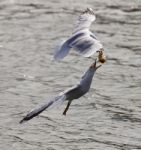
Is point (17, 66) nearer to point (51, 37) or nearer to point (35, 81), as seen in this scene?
point (35, 81)

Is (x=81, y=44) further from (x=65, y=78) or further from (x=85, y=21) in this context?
(x=65, y=78)

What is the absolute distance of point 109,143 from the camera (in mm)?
10711

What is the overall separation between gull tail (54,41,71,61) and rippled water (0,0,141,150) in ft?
10.8

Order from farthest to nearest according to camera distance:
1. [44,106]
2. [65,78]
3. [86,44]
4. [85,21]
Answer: [65,78], [85,21], [86,44], [44,106]

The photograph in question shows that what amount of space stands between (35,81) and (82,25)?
205 inches

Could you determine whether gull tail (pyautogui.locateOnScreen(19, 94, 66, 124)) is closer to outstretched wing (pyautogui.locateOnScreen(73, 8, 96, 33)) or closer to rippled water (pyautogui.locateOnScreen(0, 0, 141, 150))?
outstretched wing (pyautogui.locateOnScreen(73, 8, 96, 33))

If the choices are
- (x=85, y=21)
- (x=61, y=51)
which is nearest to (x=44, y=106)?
(x=61, y=51)

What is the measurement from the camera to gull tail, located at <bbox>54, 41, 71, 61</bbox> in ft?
24.2

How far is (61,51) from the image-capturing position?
7.46 meters

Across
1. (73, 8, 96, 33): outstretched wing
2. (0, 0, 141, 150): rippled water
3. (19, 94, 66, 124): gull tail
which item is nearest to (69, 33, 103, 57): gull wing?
(73, 8, 96, 33): outstretched wing

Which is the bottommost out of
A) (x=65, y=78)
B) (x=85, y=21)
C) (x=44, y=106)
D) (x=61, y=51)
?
(x=65, y=78)

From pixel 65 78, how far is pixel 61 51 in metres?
5.92

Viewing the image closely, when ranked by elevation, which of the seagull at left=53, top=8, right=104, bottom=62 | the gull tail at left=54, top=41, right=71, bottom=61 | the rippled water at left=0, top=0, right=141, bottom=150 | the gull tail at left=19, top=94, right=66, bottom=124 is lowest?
the rippled water at left=0, top=0, right=141, bottom=150

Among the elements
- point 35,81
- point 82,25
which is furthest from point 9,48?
Result: point 82,25
